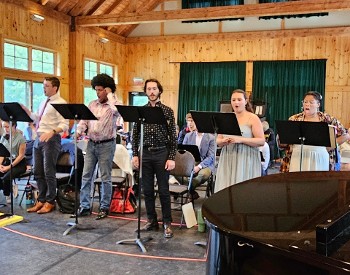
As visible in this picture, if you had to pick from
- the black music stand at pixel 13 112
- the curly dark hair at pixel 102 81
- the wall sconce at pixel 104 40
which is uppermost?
the wall sconce at pixel 104 40

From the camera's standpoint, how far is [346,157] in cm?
568

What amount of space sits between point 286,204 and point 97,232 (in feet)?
8.80

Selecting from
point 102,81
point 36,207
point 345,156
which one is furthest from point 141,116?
point 345,156

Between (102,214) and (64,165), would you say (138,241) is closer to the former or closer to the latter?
(102,214)

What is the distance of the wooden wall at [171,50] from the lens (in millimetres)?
9680

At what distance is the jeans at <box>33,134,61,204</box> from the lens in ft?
15.4

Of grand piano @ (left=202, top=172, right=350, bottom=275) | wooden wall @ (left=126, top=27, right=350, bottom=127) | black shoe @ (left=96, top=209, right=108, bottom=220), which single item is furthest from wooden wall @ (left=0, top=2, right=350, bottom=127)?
grand piano @ (left=202, top=172, right=350, bottom=275)

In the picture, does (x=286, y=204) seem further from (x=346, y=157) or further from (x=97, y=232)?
(x=346, y=157)

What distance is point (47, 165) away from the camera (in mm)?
4707

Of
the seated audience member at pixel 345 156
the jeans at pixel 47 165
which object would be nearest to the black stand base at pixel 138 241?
the jeans at pixel 47 165

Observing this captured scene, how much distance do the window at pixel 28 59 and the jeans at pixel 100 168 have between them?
517cm

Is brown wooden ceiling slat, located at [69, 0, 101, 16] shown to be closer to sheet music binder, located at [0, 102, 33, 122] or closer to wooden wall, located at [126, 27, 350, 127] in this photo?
wooden wall, located at [126, 27, 350, 127]

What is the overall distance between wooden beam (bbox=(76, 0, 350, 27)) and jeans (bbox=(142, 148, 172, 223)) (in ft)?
20.0

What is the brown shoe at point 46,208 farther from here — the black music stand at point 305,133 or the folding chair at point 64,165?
the black music stand at point 305,133
